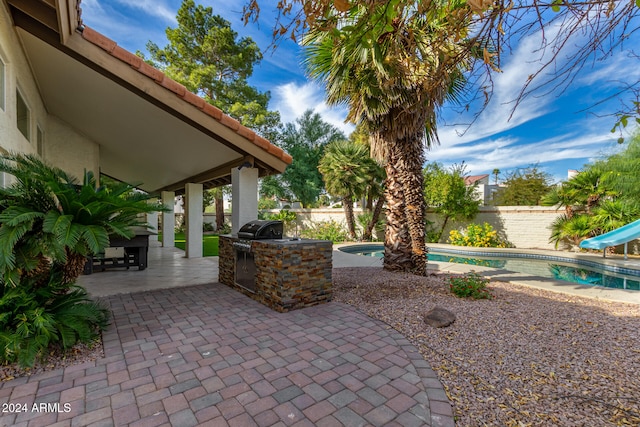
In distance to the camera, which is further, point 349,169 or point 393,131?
point 349,169

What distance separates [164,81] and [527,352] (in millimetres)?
6769

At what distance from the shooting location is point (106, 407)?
7.86 feet

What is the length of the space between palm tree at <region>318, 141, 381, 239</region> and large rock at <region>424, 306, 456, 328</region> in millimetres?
11334

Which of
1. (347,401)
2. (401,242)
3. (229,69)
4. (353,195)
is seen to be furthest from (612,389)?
(229,69)

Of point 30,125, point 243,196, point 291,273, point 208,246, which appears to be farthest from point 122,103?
point 208,246

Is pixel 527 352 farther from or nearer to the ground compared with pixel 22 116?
nearer to the ground

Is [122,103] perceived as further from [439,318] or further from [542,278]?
[542,278]

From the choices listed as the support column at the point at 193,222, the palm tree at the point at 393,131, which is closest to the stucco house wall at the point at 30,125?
the support column at the point at 193,222

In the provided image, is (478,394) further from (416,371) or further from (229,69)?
(229,69)

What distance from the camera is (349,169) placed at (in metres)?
15.4

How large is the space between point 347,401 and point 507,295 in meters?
4.89

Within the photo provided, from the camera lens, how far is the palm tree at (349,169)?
15.4 metres

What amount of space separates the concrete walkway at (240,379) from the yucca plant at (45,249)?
42cm

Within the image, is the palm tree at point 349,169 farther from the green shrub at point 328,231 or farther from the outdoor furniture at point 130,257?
the outdoor furniture at point 130,257
